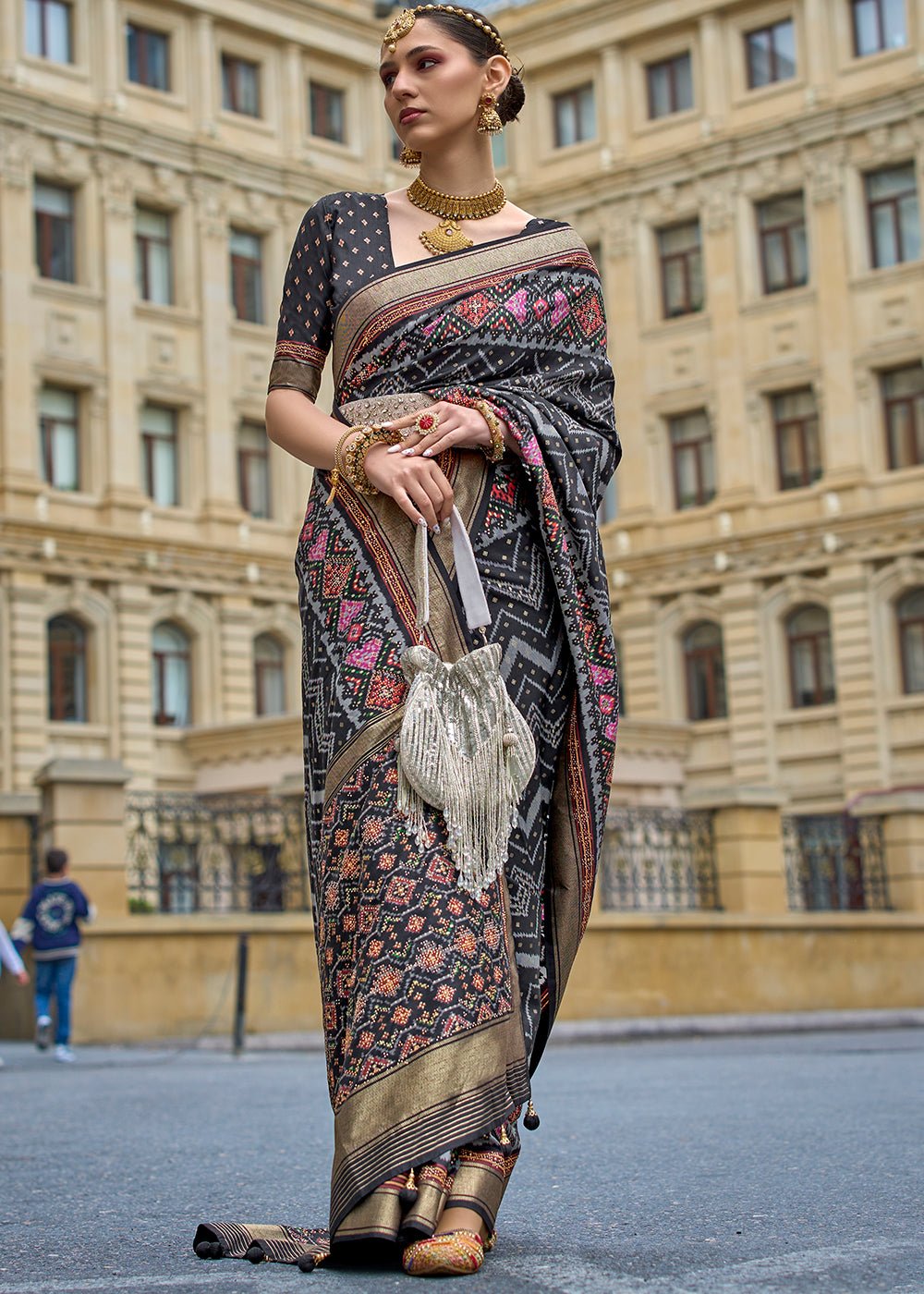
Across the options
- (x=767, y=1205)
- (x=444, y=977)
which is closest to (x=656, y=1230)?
(x=767, y=1205)

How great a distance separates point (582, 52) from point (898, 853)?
77.8 feet

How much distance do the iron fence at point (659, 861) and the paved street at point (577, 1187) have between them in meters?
9.12

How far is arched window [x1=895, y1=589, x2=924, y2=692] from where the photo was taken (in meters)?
32.4

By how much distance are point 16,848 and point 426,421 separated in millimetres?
12360

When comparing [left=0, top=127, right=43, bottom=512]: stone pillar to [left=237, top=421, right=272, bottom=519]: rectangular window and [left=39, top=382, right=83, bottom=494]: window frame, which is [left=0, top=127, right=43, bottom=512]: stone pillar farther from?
[left=237, top=421, right=272, bottom=519]: rectangular window

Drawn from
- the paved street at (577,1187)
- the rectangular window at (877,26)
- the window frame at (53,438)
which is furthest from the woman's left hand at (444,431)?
the rectangular window at (877,26)

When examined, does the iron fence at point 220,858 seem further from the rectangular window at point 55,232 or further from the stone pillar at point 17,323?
the rectangular window at point 55,232

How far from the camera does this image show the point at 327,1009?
3137 mm

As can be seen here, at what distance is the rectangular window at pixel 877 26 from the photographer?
34156mm

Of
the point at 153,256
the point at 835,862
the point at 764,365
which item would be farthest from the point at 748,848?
the point at 153,256

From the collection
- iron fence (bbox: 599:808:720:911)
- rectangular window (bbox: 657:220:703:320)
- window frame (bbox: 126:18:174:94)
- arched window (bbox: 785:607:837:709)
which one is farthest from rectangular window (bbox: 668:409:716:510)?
iron fence (bbox: 599:808:720:911)

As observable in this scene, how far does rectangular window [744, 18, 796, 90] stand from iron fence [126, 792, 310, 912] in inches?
952

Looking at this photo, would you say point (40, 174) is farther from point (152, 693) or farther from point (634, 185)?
point (634, 185)

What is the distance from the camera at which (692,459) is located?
119 feet
